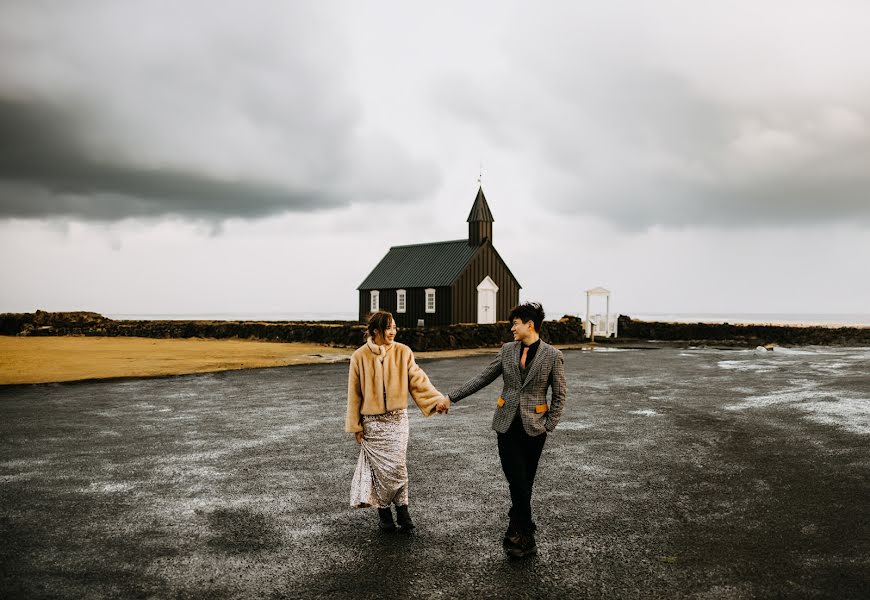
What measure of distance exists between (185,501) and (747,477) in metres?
6.25

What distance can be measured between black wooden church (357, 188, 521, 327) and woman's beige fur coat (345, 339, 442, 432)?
111ft

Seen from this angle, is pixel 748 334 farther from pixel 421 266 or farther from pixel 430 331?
pixel 430 331

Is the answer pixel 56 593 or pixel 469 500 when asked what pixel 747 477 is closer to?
pixel 469 500

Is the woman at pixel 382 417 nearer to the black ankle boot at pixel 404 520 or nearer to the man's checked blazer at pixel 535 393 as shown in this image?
the black ankle boot at pixel 404 520

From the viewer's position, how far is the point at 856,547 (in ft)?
17.0

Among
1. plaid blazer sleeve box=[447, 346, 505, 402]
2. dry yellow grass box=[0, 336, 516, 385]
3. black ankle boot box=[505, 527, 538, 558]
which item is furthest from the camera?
dry yellow grass box=[0, 336, 516, 385]

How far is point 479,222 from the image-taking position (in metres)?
42.1

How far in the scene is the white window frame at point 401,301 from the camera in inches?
1703

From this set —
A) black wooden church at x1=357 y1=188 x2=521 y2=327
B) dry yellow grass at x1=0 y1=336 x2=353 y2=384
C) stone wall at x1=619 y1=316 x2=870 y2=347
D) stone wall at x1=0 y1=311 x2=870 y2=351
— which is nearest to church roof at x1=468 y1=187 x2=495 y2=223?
black wooden church at x1=357 y1=188 x2=521 y2=327

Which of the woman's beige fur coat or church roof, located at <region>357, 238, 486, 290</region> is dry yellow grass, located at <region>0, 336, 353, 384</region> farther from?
the woman's beige fur coat

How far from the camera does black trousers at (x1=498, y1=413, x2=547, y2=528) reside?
510cm

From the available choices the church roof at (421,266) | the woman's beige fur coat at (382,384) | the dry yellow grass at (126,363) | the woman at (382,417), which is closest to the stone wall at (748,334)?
the church roof at (421,266)

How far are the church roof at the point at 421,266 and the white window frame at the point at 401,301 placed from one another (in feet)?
1.65

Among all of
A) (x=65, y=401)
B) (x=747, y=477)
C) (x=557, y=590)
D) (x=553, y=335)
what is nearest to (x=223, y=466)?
(x=557, y=590)
